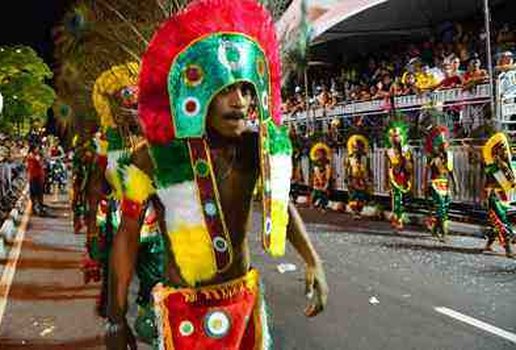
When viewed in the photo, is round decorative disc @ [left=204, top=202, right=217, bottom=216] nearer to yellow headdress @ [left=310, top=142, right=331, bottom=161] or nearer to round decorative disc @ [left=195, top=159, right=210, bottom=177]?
round decorative disc @ [left=195, top=159, right=210, bottom=177]

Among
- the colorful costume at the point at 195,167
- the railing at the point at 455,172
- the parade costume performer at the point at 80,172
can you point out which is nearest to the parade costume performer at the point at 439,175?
the railing at the point at 455,172

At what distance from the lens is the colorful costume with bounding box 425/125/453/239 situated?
11.9m

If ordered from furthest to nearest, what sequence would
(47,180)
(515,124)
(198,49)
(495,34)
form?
Answer: (47,180) < (495,34) < (515,124) < (198,49)

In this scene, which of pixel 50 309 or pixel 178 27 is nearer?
pixel 178 27

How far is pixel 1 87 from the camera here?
4044cm

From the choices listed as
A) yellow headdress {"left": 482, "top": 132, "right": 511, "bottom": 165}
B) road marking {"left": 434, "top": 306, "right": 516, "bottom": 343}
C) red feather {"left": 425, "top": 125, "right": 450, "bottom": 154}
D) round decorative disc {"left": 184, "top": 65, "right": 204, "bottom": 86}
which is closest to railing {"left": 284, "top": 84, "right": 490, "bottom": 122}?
red feather {"left": 425, "top": 125, "right": 450, "bottom": 154}

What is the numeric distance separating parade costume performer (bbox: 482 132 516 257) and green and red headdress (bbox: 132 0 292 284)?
26.3ft

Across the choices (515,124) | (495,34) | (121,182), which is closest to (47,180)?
(495,34)

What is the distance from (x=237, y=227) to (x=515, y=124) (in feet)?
35.8

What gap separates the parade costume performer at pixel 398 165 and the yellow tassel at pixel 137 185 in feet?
37.3

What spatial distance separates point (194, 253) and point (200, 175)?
33 centimetres

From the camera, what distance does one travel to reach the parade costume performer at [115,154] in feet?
16.2

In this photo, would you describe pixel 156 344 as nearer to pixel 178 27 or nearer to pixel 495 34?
pixel 178 27

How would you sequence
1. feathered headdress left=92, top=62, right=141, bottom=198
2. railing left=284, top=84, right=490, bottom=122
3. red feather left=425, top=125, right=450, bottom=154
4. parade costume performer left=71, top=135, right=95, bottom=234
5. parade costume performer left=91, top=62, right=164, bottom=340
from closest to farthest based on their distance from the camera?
parade costume performer left=91, top=62, right=164, bottom=340 < feathered headdress left=92, top=62, right=141, bottom=198 < parade costume performer left=71, top=135, right=95, bottom=234 < red feather left=425, top=125, right=450, bottom=154 < railing left=284, top=84, right=490, bottom=122
